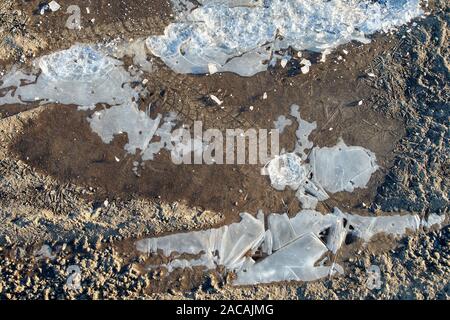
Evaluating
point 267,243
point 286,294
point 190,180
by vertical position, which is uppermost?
point 190,180

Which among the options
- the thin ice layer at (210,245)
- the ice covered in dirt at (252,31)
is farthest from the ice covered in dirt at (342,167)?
the ice covered in dirt at (252,31)

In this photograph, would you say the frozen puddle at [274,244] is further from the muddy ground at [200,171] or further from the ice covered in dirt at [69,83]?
the ice covered in dirt at [69,83]

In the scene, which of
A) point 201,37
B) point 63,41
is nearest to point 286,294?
point 201,37

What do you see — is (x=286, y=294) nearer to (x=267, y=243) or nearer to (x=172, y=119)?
(x=267, y=243)

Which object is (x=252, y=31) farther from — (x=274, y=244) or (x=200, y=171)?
(x=274, y=244)

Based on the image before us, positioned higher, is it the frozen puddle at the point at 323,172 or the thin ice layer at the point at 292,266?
the frozen puddle at the point at 323,172

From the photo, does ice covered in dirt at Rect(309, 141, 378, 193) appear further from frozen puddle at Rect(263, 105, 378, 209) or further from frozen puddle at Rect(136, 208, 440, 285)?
frozen puddle at Rect(136, 208, 440, 285)

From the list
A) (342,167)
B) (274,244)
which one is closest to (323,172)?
(342,167)
